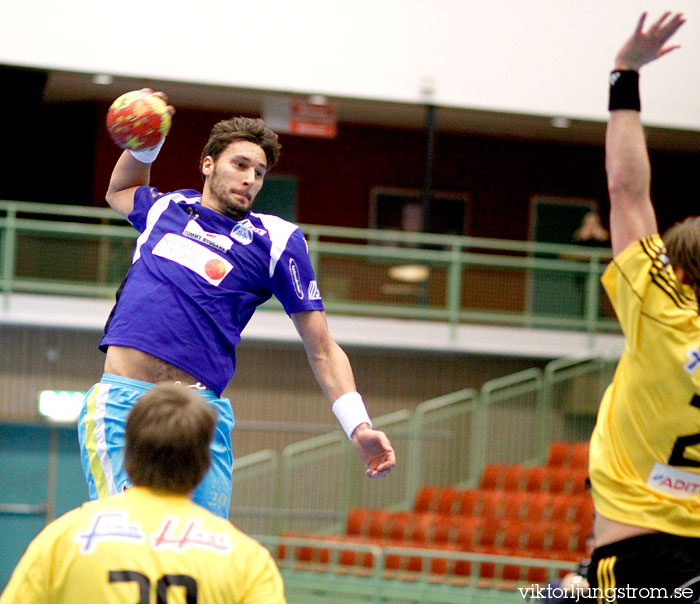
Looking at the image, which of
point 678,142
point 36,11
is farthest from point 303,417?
point 678,142

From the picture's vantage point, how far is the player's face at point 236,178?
4406 mm

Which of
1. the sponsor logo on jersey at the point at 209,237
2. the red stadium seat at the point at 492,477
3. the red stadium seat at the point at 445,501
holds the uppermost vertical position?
the sponsor logo on jersey at the point at 209,237

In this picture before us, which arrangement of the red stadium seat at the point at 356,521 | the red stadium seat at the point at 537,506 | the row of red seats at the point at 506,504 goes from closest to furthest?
the row of red seats at the point at 506,504 → the red stadium seat at the point at 537,506 → the red stadium seat at the point at 356,521

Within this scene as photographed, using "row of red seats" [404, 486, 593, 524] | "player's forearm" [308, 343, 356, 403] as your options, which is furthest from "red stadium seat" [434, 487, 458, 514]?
"player's forearm" [308, 343, 356, 403]

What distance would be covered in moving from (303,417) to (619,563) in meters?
13.7

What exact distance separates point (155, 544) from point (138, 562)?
0.20ft

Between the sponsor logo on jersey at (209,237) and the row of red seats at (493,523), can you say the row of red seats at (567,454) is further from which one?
the sponsor logo on jersey at (209,237)

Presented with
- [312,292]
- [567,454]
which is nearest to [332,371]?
[312,292]

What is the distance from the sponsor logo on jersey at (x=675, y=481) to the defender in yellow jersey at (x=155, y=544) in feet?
3.80

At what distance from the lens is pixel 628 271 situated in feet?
10.3

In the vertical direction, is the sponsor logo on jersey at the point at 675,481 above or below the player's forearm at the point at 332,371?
below

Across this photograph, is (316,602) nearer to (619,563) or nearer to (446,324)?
(446,324)

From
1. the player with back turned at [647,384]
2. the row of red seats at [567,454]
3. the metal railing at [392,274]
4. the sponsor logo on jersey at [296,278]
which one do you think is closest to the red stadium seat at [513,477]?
the row of red seats at [567,454]

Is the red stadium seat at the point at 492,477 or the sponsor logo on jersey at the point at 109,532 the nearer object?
the sponsor logo on jersey at the point at 109,532
